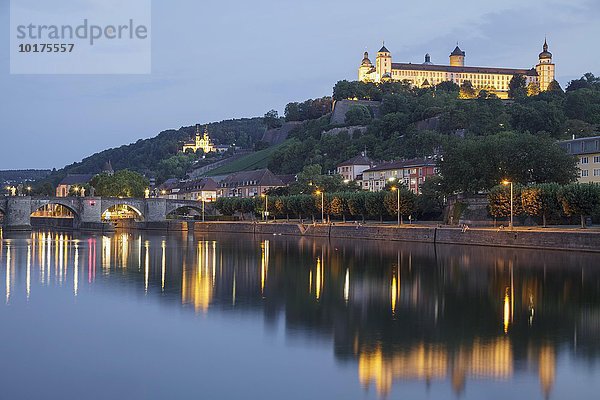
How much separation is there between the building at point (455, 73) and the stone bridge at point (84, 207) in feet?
227

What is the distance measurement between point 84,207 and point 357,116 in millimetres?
47389

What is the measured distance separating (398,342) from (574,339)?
3.63 m

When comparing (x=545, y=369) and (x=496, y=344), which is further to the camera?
(x=496, y=344)

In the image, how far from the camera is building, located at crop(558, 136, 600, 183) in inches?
2486

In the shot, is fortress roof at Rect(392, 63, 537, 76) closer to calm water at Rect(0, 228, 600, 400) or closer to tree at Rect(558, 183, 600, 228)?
tree at Rect(558, 183, 600, 228)

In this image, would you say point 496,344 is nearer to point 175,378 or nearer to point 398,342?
point 398,342

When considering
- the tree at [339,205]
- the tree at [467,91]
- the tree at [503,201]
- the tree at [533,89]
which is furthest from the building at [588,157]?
the tree at [533,89]

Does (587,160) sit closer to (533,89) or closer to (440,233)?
(440,233)

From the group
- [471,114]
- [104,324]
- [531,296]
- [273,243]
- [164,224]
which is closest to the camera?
[104,324]

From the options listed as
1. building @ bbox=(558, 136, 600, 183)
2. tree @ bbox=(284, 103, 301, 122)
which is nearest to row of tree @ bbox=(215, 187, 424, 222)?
building @ bbox=(558, 136, 600, 183)

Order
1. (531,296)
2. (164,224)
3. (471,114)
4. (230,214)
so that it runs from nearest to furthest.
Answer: (531,296)
(164,224)
(230,214)
(471,114)

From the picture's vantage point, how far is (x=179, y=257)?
3991 cm

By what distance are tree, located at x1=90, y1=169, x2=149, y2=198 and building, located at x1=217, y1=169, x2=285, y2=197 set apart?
12.8m

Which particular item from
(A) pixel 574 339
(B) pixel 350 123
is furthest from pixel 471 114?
(A) pixel 574 339
